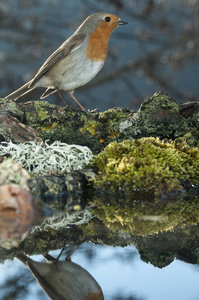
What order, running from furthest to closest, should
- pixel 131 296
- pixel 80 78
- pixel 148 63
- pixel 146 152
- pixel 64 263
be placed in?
pixel 148 63, pixel 80 78, pixel 146 152, pixel 64 263, pixel 131 296

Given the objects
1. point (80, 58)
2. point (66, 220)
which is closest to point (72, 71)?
point (80, 58)

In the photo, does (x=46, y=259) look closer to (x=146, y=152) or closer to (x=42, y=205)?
(x=42, y=205)

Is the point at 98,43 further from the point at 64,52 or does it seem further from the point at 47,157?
the point at 47,157

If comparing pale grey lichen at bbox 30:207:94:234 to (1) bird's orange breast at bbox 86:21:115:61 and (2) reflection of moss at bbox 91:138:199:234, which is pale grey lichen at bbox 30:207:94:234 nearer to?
(2) reflection of moss at bbox 91:138:199:234

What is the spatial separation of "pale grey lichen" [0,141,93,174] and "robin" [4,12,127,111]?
758 millimetres

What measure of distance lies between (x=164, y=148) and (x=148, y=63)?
3.26 metres

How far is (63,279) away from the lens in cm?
113

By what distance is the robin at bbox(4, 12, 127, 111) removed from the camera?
2.95 metres

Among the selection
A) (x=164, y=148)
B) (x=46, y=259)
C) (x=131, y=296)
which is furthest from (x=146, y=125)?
(x=131, y=296)

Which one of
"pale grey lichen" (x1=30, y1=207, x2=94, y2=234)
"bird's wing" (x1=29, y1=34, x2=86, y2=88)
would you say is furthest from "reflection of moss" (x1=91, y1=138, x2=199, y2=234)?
"bird's wing" (x1=29, y1=34, x2=86, y2=88)

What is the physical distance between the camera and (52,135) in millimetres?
2629

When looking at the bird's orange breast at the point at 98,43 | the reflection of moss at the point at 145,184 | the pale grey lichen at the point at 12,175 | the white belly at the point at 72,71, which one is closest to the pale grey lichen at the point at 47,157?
the reflection of moss at the point at 145,184

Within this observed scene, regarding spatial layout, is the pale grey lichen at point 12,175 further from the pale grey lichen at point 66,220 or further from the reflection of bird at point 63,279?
the reflection of bird at point 63,279

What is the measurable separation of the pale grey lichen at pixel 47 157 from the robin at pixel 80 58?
76 cm
